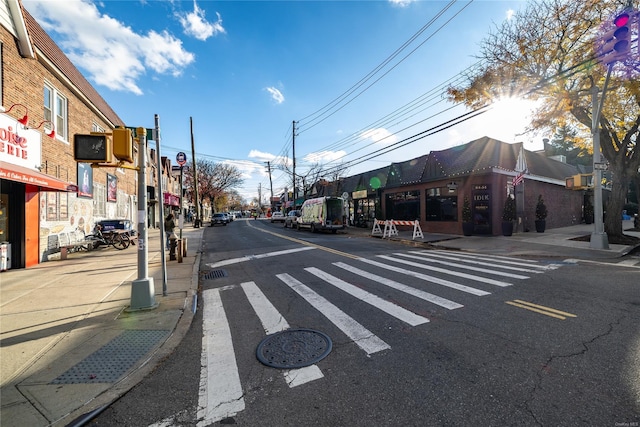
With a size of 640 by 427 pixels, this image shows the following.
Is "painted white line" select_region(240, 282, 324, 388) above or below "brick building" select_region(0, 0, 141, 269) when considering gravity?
below

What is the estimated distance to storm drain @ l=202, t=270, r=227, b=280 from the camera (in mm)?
8567

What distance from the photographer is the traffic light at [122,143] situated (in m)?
4.79

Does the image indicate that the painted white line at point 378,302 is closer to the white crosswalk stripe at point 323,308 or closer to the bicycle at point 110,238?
the white crosswalk stripe at point 323,308

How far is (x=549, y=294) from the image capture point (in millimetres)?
5836

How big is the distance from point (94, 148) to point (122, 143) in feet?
1.32

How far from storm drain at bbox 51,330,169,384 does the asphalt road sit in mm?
455

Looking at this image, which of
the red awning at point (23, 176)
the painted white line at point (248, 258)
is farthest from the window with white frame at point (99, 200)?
the painted white line at point (248, 258)

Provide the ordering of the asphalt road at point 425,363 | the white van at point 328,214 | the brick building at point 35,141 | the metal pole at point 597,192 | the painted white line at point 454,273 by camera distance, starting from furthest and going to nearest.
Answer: the white van at point 328,214, the metal pole at point 597,192, the brick building at point 35,141, the painted white line at point 454,273, the asphalt road at point 425,363

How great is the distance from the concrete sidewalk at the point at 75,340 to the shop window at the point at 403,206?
18526 mm

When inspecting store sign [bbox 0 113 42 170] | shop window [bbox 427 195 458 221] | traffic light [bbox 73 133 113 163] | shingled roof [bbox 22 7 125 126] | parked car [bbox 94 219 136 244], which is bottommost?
parked car [bbox 94 219 136 244]

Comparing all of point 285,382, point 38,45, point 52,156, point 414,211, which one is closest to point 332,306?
point 285,382

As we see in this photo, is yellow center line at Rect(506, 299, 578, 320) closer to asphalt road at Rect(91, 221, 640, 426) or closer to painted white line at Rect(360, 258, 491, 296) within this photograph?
asphalt road at Rect(91, 221, 640, 426)

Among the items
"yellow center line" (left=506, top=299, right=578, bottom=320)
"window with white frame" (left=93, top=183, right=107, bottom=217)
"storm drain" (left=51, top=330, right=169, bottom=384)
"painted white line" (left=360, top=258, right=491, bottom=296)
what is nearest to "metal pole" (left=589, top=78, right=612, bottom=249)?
"painted white line" (left=360, top=258, right=491, bottom=296)

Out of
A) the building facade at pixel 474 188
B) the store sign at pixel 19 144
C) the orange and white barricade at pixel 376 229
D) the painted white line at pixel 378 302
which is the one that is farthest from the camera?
the orange and white barricade at pixel 376 229
